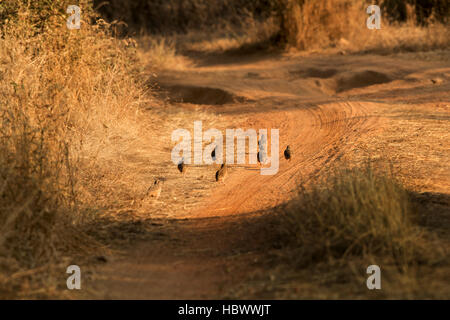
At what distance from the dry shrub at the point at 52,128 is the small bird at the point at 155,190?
0.51 m

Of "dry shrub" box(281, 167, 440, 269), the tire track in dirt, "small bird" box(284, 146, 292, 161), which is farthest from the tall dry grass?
"dry shrub" box(281, 167, 440, 269)

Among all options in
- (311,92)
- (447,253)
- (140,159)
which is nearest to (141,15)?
(311,92)

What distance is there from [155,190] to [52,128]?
3.48ft

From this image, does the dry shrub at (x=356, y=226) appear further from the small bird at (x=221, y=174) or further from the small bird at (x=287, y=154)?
the small bird at (x=287, y=154)

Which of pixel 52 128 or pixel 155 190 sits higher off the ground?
pixel 52 128

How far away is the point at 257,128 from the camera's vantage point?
23.5ft

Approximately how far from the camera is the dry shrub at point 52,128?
3572mm

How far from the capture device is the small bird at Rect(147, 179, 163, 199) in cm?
493

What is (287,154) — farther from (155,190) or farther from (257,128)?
(155,190)

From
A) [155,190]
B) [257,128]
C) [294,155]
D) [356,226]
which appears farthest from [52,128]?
[257,128]

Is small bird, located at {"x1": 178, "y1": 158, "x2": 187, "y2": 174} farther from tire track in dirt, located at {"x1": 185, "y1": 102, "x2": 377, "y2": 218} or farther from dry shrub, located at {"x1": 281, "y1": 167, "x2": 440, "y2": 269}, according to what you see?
dry shrub, located at {"x1": 281, "y1": 167, "x2": 440, "y2": 269}

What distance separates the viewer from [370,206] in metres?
3.45

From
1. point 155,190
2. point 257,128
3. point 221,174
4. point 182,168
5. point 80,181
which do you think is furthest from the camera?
point 257,128
